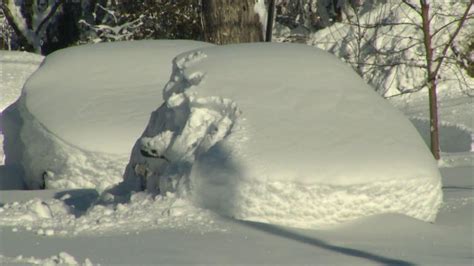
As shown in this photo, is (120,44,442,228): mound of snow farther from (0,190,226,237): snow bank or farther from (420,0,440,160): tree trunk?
(420,0,440,160): tree trunk

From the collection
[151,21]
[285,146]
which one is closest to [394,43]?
[151,21]

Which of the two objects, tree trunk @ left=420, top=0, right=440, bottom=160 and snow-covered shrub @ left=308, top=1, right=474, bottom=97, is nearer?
tree trunk @ left=420, top=0, right=440, bottom=160

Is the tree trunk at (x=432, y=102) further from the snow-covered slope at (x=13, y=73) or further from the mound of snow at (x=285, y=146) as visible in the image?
the snow-covered slope at (x=13, y=73)

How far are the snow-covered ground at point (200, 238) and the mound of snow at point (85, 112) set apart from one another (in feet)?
4.84

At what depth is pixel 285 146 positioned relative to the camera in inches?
163

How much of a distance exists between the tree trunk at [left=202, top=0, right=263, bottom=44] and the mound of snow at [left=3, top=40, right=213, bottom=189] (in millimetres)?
1880

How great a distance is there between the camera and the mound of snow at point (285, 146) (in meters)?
4.02

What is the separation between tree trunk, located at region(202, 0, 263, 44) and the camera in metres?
9.41

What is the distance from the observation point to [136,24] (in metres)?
18.6

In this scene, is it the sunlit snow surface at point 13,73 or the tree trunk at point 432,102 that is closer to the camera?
the tree trunk at point 432,102

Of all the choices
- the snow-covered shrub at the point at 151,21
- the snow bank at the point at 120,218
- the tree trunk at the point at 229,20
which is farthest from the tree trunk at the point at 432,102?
the snow-covered shrub at the point at 151,21

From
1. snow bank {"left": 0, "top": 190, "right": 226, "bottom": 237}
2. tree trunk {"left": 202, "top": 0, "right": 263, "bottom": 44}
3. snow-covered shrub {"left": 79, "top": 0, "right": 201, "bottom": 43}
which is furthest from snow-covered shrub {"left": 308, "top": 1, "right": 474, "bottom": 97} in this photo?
snow bank {"left": 0, "top": 190, "right": 226, "bottom": 237}

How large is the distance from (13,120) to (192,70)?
3.02m

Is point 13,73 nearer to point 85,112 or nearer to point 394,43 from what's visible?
point 394,43
